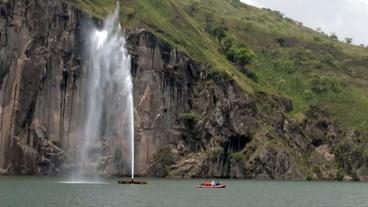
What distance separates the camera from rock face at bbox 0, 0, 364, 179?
140250 mm

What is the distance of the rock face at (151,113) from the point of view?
5522 inches

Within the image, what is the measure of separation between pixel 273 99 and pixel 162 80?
32.1m

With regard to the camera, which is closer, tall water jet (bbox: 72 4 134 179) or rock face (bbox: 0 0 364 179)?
tall water jet (bbox: 72 4 134 179)

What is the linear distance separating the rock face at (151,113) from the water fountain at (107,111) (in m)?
2.33

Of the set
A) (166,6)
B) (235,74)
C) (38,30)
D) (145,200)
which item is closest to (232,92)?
(235,74)

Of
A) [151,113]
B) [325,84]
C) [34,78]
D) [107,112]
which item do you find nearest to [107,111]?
[107,112]

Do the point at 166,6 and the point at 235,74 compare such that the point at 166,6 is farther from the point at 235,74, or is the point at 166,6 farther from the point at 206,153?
the point at 206,153

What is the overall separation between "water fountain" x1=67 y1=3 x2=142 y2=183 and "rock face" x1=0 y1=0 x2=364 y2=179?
7.63 feet

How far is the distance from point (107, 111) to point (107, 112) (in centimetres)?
32

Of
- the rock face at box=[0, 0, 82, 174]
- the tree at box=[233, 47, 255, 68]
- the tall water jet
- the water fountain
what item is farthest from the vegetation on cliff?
the tall water jet

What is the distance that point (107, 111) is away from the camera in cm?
14075

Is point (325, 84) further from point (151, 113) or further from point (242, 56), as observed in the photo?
point (151, 113)

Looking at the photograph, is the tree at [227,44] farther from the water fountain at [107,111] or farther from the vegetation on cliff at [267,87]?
the water fountain at [107,111]

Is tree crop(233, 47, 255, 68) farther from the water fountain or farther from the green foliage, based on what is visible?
the water fountain
